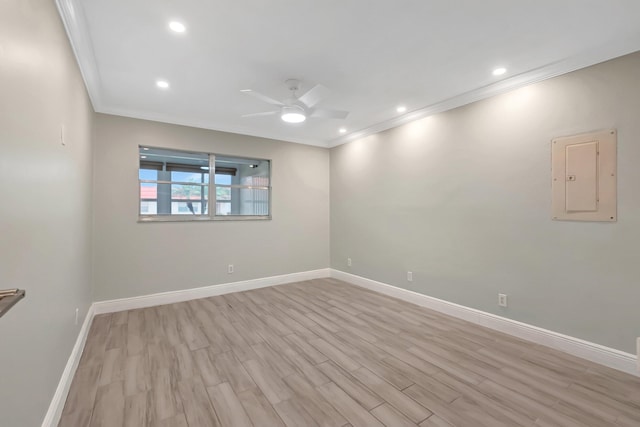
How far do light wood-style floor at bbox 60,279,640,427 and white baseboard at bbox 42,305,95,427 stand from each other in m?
0.06

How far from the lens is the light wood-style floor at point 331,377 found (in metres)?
1.78

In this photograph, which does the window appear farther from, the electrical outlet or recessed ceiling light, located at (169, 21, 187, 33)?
the electrical outlet

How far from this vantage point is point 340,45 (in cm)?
231

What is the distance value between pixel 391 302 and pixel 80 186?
3.92 metres

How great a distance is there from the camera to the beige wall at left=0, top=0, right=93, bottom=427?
114 centimetres

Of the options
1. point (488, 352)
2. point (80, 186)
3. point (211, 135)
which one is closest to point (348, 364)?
point (488, 352)

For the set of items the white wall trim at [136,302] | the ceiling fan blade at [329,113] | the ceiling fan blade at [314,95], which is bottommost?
the white wall trim at [136,302]

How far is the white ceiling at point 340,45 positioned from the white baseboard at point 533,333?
248 centimetres

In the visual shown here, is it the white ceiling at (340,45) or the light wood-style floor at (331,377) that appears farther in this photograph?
the white ceiling at (340,45)

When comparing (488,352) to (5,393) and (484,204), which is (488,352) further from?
(5,393)

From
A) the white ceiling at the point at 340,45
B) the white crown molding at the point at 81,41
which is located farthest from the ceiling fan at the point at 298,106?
the white crown molding at the point at 81,41

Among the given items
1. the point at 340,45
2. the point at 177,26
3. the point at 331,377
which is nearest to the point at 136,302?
the point at 331,377

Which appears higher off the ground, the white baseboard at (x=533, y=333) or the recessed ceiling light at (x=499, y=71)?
the recessed ceiling light at (x=499, y=71)

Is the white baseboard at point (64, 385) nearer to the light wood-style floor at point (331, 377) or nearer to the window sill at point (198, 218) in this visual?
the light wood-style floor at point (331, 377)
